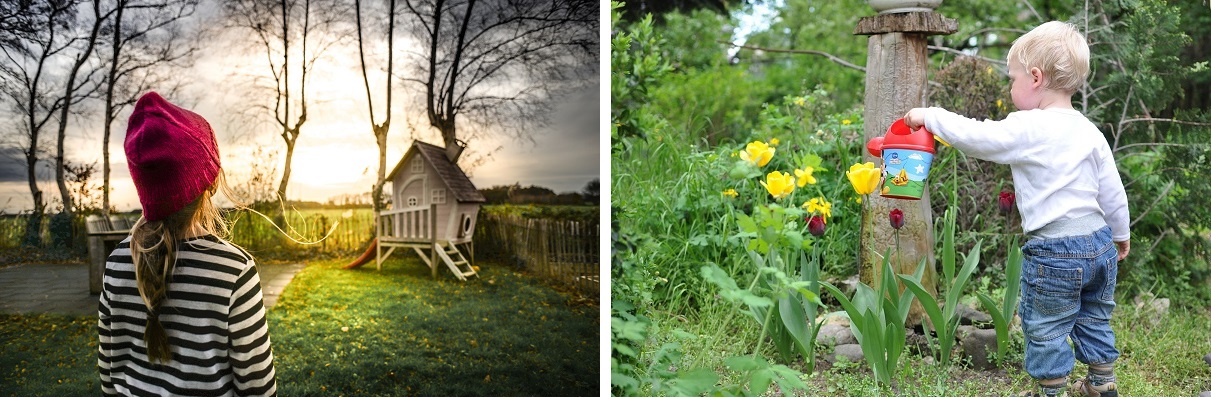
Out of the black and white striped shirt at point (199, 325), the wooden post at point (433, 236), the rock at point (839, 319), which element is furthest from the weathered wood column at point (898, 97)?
the black and white striped shirt at point (199, 325)

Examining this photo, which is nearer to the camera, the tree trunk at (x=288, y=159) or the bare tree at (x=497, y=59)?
the tree trunk at (x=288, y=159)

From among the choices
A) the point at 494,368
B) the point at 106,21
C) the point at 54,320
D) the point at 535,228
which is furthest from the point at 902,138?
the point at 54,320

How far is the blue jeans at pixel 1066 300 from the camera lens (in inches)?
92.7

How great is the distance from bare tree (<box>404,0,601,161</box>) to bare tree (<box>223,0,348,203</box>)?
0.89ft

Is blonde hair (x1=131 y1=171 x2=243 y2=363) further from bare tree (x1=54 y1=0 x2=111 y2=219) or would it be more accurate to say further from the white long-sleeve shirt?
the white long-sleeve shirt

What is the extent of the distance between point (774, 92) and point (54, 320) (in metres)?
7.51

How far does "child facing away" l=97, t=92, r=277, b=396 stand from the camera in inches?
74.9

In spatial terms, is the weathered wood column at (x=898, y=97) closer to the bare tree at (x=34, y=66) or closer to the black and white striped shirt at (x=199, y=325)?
the black and white striped shirt at (x=199, y=325)

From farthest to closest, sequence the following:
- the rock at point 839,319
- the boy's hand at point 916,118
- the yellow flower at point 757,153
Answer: the rock at point 839,319, the boy's hand at point 916,118, the yellow flower at point 757,153

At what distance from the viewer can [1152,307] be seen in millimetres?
3617

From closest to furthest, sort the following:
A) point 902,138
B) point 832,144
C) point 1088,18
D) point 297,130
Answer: point 902,138 → point 297,130 → point 1088,18 → point 832,144

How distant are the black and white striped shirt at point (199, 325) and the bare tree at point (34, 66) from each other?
0.78m

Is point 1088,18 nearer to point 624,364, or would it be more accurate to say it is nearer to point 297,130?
point 624,364

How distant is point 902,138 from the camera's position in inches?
91.8
